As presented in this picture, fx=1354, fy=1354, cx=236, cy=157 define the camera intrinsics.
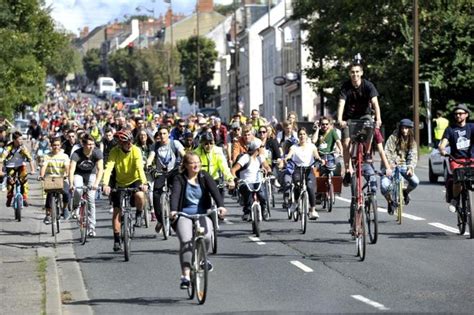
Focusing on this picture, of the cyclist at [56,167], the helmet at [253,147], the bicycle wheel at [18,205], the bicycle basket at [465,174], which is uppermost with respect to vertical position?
the helmet at [253,147]

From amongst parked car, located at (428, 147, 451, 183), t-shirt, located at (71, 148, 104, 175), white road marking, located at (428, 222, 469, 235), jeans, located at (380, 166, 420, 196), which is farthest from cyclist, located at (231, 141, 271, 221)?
parked car, located at (428, 147, 451, 183)

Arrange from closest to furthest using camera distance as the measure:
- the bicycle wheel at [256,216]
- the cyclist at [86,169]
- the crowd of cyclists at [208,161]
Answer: the crowd of cyclists at [208,161]
the bicycle wheel at [256,216]
the cyclist at [86,169]

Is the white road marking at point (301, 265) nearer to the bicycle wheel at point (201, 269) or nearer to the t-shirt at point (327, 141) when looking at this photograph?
the bicycle wheel at point (201, 269)

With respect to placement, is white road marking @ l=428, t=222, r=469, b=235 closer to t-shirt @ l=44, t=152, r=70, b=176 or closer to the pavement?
the pavement

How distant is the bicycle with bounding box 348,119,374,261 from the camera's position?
16.1 metres

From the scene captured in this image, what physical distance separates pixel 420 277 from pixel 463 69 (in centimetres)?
4083

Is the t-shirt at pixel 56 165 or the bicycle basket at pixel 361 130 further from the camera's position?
the t-shirt at pixel 56 165

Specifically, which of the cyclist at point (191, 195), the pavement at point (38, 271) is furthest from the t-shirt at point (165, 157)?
the cyclist at point (191, 195)

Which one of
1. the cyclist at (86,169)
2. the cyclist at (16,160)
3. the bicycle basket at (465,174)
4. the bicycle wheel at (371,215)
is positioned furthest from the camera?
the cyclist at (16,160)

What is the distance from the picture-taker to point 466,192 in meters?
18.2

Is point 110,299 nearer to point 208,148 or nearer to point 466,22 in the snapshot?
point 208,148

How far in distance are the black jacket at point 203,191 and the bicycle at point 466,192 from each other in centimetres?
562

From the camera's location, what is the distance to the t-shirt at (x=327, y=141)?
82.6ft

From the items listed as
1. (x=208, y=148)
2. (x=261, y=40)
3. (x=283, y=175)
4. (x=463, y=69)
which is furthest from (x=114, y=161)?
(x=261, y=40)
